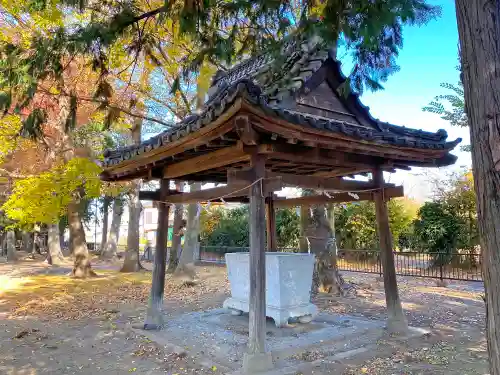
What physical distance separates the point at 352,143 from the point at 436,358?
9.93 ft

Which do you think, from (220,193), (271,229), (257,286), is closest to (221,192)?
(220,193)

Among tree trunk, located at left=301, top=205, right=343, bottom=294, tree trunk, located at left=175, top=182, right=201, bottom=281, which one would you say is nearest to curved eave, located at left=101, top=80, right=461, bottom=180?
tree trunk, located at left=301, top=205, right=343, bottom=294

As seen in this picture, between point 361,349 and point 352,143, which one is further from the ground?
point 352,143

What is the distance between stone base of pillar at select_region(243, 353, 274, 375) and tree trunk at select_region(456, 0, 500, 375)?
2.58 m

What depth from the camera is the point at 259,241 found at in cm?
467

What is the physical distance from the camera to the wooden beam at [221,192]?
15.5 feet

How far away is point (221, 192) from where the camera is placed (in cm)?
556

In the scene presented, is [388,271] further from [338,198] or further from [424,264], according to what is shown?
[424,264]

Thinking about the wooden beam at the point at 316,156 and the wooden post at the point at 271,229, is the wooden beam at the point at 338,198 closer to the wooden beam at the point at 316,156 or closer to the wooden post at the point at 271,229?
the wooden post at the point at 271,229

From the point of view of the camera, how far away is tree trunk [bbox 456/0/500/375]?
2424 mm

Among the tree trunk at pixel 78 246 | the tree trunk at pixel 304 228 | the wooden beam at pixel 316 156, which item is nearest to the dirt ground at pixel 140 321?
the tree trunk at pixel 78 246

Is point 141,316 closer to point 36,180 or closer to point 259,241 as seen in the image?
point 259,241

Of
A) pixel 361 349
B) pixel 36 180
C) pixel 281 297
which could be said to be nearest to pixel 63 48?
pixel 281 297

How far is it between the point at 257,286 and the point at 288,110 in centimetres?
210
